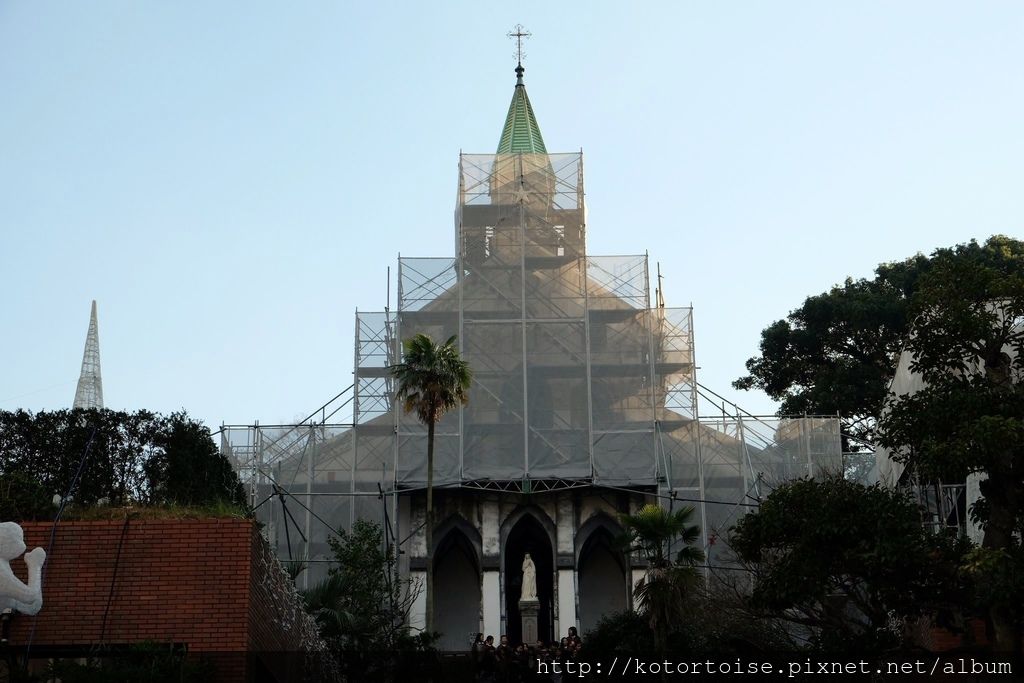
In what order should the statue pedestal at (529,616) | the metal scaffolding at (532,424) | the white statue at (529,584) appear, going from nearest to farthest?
the statue pedestal at (529,616)
the white statue at (529,584)
the metal scaffolding at (532,424)

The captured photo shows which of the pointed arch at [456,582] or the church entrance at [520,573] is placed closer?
the pointed arch at [456,582]

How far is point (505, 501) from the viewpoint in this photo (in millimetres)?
45562

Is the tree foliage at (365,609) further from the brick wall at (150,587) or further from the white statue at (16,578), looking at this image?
the white statue at (16,578)

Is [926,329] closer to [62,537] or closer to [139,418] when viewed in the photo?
[62,537]

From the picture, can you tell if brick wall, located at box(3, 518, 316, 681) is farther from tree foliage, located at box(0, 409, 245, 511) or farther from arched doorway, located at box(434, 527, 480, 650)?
arched doorway, located at box(434, 527, 480, 650)

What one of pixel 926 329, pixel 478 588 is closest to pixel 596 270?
pixel 478 588

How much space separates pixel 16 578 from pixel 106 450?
19.0 metres

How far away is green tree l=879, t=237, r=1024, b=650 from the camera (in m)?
19.3

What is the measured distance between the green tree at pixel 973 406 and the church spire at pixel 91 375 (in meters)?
59.6

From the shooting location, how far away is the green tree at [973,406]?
762 inches

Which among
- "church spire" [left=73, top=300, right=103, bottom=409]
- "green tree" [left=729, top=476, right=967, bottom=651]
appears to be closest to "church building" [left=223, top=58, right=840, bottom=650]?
"green tree" [left=729, top=476, right=967, bottom=651]

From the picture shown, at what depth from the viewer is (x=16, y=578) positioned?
57.7ft

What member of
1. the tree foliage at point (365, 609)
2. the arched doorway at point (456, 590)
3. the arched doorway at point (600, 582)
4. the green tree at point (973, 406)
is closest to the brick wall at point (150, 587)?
the tree foliage at point (365, 609)

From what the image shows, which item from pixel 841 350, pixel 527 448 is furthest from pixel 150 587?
pixel 841 350
